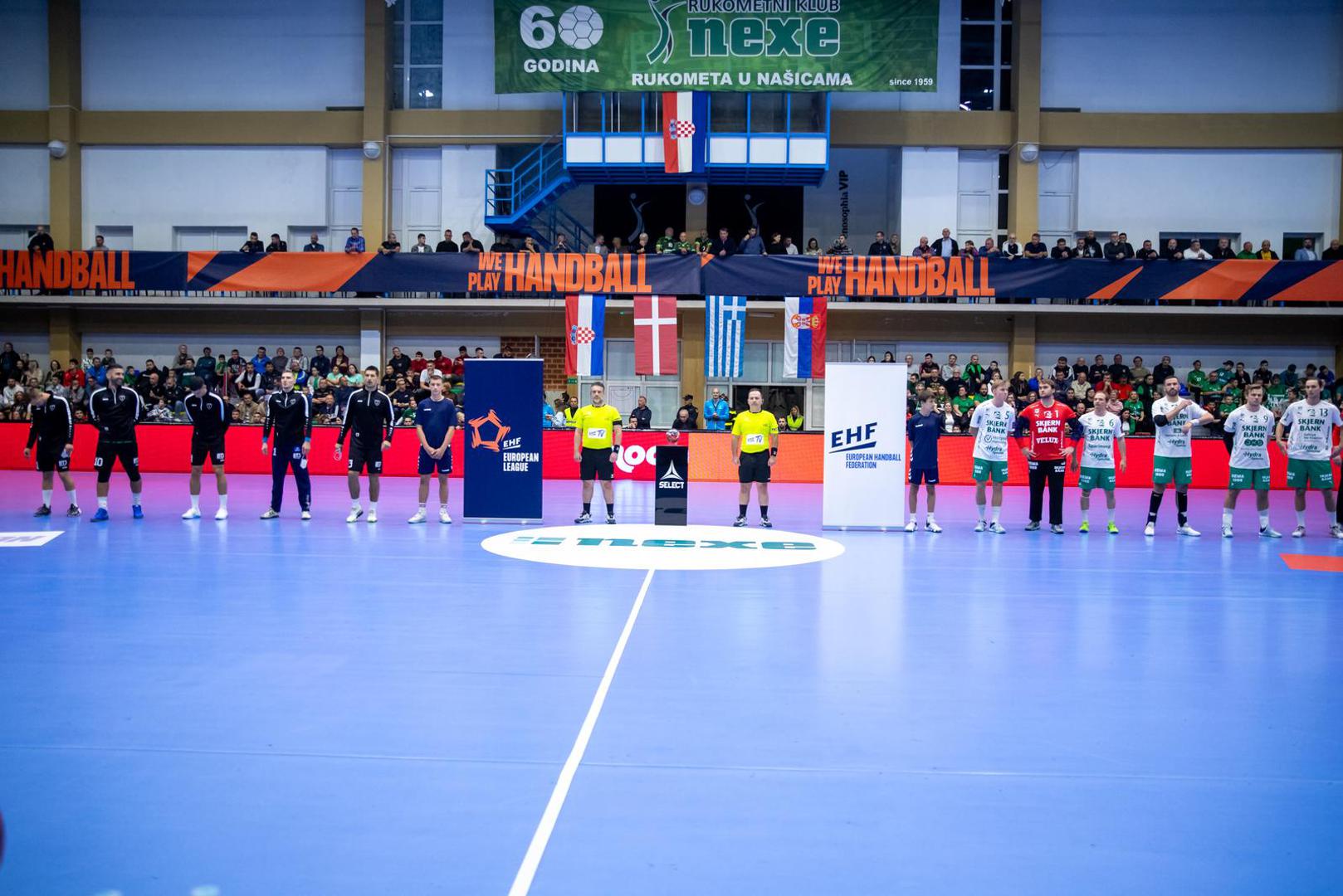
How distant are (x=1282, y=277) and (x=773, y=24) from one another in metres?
13.6

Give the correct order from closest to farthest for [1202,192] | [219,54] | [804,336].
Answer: [804,336] → [1202,192] → [219,54]

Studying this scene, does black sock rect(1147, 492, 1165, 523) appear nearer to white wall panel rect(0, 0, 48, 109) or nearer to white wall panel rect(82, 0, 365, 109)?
white wall panel rect(82, 0, 365, 109)

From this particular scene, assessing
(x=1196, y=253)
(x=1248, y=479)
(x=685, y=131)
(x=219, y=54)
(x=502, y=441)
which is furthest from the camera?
(x=219, y=54)

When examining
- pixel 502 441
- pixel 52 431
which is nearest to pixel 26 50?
pixel 52 431

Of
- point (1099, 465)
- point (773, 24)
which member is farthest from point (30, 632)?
point (773, 24)

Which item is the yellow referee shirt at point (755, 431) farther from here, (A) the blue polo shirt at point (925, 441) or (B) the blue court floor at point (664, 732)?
(B) the blue court floor at point (664, 732)

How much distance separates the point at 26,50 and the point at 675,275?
19.3m

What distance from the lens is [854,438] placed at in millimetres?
13570

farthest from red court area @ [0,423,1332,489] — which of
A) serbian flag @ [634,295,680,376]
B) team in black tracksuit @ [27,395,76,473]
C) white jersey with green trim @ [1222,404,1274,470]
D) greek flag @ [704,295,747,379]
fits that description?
team in black tracksuit @ [27,395,76,473]

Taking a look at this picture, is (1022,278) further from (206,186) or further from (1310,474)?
(206,186)

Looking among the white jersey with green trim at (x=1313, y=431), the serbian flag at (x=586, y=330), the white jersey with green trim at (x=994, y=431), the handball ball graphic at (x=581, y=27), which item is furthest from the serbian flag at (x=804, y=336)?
the white jersey with green trim at (x=1313, y=431)

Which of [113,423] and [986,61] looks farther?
[986,61]

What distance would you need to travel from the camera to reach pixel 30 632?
23.1 ft

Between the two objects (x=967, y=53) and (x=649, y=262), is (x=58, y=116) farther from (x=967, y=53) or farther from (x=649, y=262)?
(x=967, y=53)
